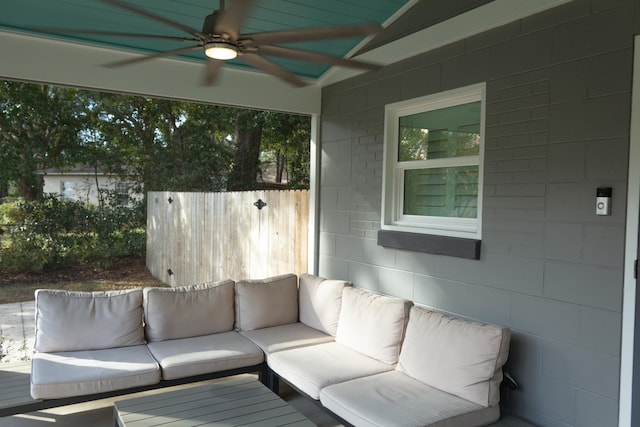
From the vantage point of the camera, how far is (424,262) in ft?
11.4

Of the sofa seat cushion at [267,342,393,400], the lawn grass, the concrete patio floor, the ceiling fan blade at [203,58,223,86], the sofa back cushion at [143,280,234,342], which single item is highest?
the ceiling fan blade at [203,58,223,86]

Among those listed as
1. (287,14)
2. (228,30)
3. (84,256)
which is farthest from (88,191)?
(228,30)

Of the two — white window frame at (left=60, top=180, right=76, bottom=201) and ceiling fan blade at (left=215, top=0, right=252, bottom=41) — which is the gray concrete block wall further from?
Result: white window frame at (left=60, top=180, right=76, bottom=201)

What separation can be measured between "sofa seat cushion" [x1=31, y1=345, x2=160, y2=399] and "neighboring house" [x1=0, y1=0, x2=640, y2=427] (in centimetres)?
190

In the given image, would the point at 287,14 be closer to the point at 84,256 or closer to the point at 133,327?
the point at 133,327

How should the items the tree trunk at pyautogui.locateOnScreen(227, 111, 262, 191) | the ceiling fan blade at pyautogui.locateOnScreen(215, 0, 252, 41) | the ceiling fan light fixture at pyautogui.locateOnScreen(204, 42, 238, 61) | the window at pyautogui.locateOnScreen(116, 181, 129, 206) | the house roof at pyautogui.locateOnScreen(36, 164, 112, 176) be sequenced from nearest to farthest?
the ceiling fan blade at pyautogui.locateOnScreen(215, 0, 252, 41) → the ceiling fan light fixture at pyautogui.locateOnScreen(204, 42, 238, 61) → the house roof at pyautogui.locateOnScreen(36, 164, 112, 176) → the window at pyautogui.locateOnScreen(116, 181, 129, 206) → the tree trunk at pyautogui.locateOnScreen(227, 111, 262, 191)

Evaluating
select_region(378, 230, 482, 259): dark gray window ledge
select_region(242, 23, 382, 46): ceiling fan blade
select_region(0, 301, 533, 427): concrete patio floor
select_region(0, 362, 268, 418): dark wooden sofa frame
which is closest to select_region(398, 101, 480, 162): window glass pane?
select_region(378, 230, 482, 259): dark gray window ledge

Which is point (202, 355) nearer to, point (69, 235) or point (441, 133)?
point (441, 133)

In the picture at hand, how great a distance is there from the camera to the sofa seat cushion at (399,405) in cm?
241

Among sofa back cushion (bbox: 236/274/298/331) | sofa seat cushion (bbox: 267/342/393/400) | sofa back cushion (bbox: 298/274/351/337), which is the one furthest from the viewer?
sofa back cushion (bbox: 236/274/298/331)

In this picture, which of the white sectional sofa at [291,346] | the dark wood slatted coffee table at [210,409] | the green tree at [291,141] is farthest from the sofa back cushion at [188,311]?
the green tree at [291,141]

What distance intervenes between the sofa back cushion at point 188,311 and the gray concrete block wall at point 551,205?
1628 mm

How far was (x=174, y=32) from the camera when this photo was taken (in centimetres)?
363

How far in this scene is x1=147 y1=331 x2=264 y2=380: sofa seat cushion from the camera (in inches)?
126
